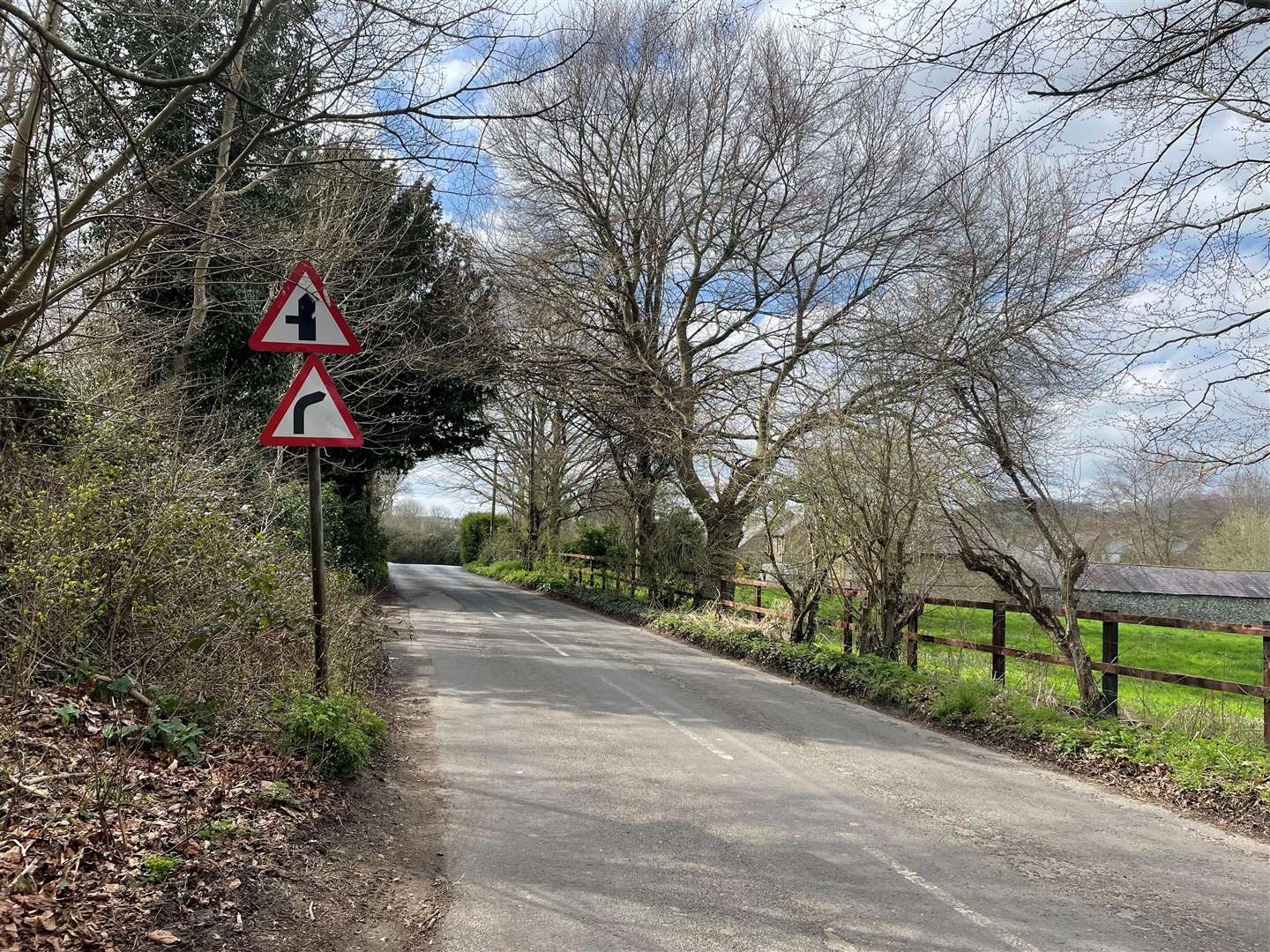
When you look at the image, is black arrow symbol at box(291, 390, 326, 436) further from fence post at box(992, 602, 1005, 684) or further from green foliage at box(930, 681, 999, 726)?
fence post at box(992, 602, 1005, 684)

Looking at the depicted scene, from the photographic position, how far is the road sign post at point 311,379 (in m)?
6.23

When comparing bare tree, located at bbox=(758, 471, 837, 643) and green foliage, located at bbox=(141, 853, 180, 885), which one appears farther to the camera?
bare tree, located at bbox=(758, 471, 837, 643)

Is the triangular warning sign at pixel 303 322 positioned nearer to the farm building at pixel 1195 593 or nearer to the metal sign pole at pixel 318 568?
the metal sign pole at pixel 318 568

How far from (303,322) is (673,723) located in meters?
5.20

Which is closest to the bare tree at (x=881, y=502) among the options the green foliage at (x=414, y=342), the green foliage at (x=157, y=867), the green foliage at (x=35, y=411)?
the green foliage at (x=414, y=342)

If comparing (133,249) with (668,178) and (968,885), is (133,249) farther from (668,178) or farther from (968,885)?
(668,178)

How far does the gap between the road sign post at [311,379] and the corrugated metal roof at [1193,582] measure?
127 ft

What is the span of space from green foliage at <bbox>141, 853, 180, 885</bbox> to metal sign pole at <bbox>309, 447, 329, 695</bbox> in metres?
2.52

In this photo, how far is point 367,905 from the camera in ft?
14.0

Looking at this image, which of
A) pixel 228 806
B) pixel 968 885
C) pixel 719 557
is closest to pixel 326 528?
pixel 719 557

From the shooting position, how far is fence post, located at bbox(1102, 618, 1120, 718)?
28.9ft

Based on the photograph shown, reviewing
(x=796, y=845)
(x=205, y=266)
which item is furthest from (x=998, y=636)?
(x=205, y=266)

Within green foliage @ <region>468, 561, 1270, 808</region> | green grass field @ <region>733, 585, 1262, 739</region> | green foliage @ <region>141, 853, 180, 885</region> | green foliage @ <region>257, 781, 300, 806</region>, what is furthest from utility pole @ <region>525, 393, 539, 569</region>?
green foliage @ <region>141, 853, 180, 885</region>

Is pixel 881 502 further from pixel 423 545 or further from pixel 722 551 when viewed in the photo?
pixel 423 545
